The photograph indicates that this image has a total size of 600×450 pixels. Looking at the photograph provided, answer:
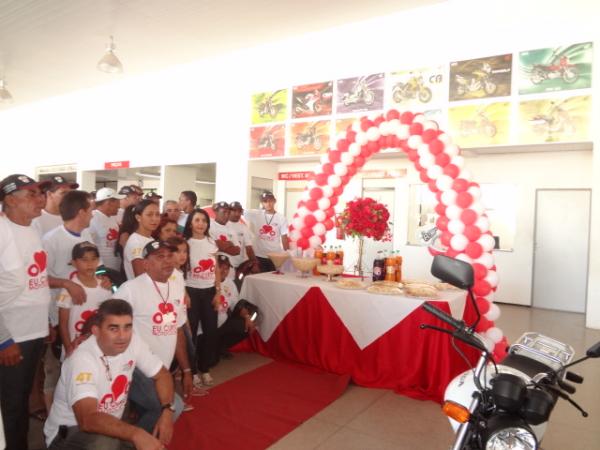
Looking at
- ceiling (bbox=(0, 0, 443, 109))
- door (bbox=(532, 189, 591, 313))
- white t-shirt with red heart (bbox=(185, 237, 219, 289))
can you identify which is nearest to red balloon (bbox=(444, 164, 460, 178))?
white t-shirt with red heart (bbox=(185, 237, 219, 289))

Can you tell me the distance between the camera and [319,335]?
3830 millimetres

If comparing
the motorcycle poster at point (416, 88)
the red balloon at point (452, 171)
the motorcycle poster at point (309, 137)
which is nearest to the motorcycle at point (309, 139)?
the motorcycle poster at point (309, 137)

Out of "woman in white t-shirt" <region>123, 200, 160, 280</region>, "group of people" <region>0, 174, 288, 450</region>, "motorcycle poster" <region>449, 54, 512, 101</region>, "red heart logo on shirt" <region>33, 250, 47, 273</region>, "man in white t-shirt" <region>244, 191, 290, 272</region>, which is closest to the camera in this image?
"group of people" <region>0, 174, 288, 450</region>

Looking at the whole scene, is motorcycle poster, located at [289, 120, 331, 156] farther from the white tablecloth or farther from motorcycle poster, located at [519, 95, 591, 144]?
the white tablecloth

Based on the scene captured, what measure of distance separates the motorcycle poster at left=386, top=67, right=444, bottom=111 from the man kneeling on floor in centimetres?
671

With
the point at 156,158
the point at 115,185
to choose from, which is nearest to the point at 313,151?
the point at 156,158

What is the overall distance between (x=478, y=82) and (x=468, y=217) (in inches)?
154

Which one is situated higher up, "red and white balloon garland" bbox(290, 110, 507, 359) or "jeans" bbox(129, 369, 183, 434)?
"red and white balloon garland" bbox(290, 110, 507, 359)

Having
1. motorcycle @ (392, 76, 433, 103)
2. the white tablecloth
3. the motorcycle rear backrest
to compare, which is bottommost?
the white tablecloth

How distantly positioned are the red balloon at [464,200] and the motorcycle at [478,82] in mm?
3597

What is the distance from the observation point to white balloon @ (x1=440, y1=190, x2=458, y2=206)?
13.9ft

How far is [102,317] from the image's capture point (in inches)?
75.9

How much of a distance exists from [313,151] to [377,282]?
5.29 metres

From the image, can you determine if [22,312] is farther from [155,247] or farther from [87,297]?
[155,247]
